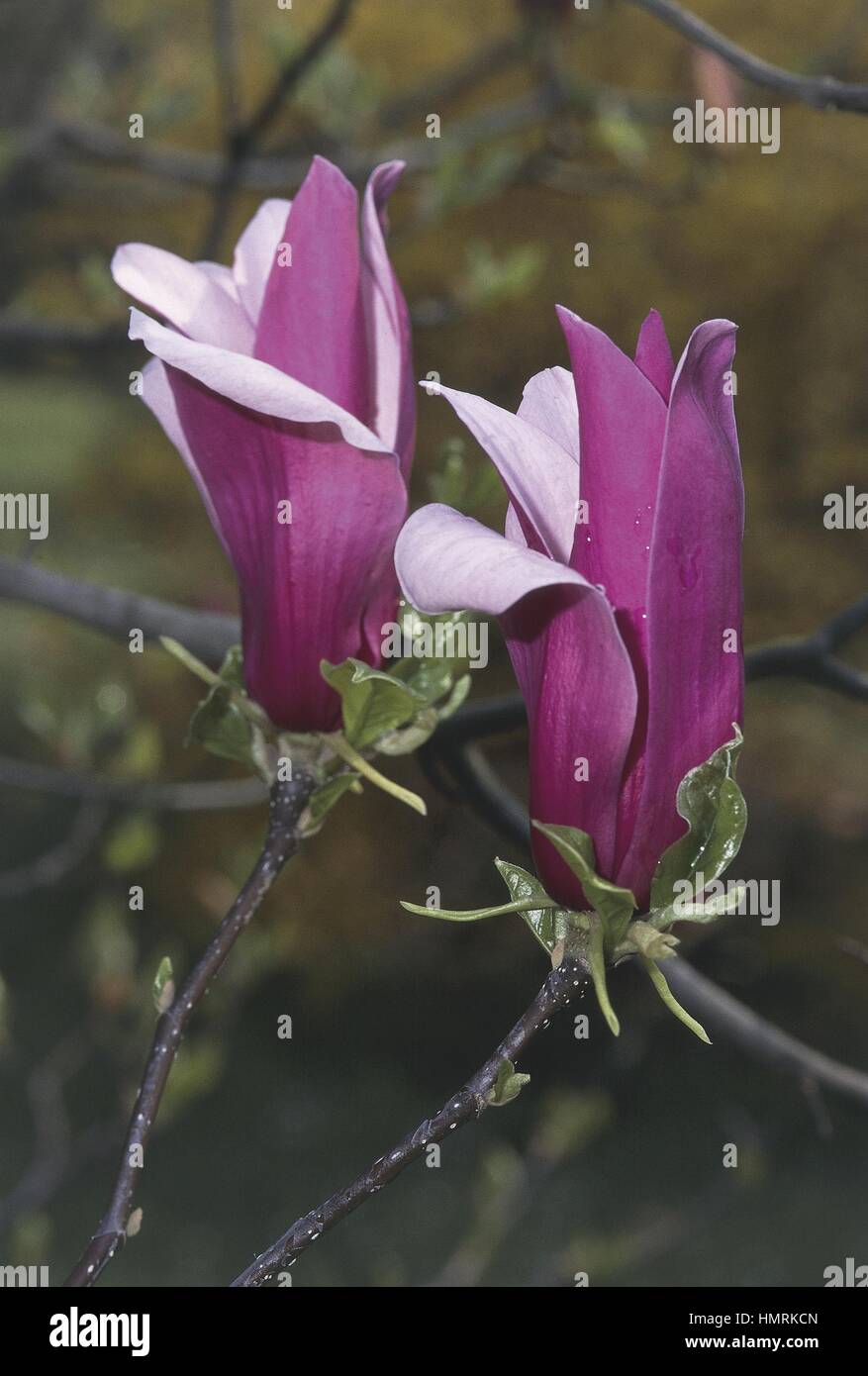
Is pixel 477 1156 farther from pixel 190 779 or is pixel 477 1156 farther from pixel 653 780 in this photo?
pixel 653 780

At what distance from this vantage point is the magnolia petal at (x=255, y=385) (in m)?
0.30

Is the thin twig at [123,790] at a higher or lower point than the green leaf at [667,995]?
higher

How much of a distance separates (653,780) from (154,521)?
253 centimetres

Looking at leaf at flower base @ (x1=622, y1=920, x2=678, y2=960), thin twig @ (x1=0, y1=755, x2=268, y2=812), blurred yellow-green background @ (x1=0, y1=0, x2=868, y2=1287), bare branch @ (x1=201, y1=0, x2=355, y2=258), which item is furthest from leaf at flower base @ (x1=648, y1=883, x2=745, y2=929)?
blurred yellow-green background @ (x1=0, y1=0, x2=868, y2=1287)

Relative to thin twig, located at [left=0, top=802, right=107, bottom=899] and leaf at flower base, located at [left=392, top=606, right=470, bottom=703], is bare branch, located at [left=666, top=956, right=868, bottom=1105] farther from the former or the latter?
thin twig, located at [left=0, top=802, right=107, bottom=899]

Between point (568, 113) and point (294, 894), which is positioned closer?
point (568, 113)

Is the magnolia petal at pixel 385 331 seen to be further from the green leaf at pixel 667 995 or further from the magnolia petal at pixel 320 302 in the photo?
the green leaf at pixel 667 995

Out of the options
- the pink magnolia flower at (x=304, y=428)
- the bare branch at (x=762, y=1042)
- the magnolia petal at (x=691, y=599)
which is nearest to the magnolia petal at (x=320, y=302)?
the pink magnolia flower at (x=304, y=428)

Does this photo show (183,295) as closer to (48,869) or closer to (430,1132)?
(430,1132)

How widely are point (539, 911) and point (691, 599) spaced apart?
0.28ft

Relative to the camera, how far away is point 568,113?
1304 mm

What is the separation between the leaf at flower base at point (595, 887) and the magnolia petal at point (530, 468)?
6 centimetres

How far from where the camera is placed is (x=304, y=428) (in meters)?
0.33
